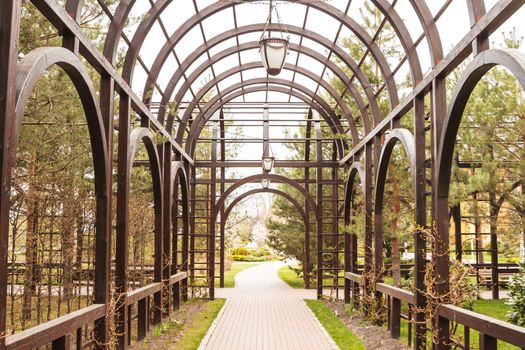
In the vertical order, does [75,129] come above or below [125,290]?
above

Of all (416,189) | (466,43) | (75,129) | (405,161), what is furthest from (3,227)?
(405,161)

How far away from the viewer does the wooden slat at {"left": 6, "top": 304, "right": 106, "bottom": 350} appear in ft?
12.6

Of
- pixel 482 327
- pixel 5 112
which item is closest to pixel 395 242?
pixel 482 327

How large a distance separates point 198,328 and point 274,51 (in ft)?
19.3

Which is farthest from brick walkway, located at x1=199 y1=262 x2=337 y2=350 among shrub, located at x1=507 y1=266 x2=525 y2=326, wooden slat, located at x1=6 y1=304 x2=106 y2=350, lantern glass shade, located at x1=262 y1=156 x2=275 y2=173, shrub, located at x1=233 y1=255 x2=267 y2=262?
shrub, located at x1=233 y1=255 x2=267 y2=262

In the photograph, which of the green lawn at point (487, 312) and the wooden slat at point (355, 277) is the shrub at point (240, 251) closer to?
the green lawn at point (487, 312)

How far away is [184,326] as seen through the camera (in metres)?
10.5

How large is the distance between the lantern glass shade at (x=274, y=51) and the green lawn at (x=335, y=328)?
14.5 feet

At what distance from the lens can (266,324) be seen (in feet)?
36.2

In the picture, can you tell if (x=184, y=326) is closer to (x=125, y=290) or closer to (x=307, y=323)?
(x=307, y=323)

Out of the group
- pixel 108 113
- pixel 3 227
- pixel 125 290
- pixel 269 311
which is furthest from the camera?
pixel 269 311

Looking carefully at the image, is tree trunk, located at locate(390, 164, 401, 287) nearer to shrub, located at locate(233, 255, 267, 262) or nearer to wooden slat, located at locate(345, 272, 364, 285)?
wooden slat, located at locate(345, 272, 364, 285)

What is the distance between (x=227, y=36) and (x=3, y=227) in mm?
8615

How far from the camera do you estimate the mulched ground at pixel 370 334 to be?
8.29m
